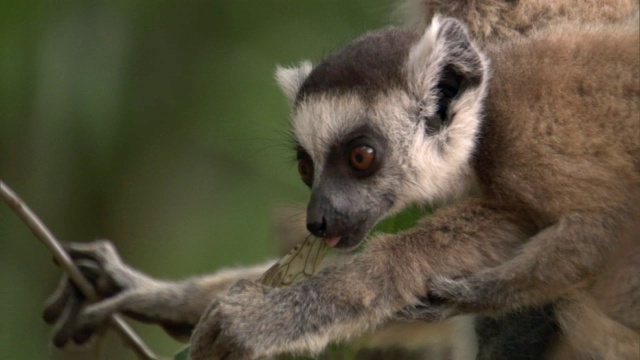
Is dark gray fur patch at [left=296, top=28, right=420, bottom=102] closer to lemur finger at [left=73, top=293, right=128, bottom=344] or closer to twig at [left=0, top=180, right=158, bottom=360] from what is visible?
twig at [left=0, top=180, right=158, bottom=360]

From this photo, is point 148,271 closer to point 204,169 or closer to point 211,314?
point 204,169

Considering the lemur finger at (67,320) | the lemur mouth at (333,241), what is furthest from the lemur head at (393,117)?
the lemur finger at (67,320)

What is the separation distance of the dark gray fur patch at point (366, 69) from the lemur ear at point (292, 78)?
205mm

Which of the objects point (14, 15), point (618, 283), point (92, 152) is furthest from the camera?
point (92, 152)

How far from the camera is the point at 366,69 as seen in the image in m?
4.02

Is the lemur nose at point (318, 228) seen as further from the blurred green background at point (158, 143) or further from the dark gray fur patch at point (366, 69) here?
the blurred green background at point (158, 143)

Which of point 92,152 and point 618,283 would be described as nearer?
point 618,283

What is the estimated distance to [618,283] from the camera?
3645mm

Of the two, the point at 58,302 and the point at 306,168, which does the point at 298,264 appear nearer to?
the point at 306,168

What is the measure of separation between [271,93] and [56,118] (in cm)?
150

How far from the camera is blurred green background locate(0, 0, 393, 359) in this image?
6.37 m

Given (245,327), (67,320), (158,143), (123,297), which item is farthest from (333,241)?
(158,143)

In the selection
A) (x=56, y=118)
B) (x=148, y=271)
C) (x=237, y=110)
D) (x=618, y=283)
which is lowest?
(x=148, y=271)

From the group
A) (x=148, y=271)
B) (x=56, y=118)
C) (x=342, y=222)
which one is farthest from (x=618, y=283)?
(x=148, y=271)
